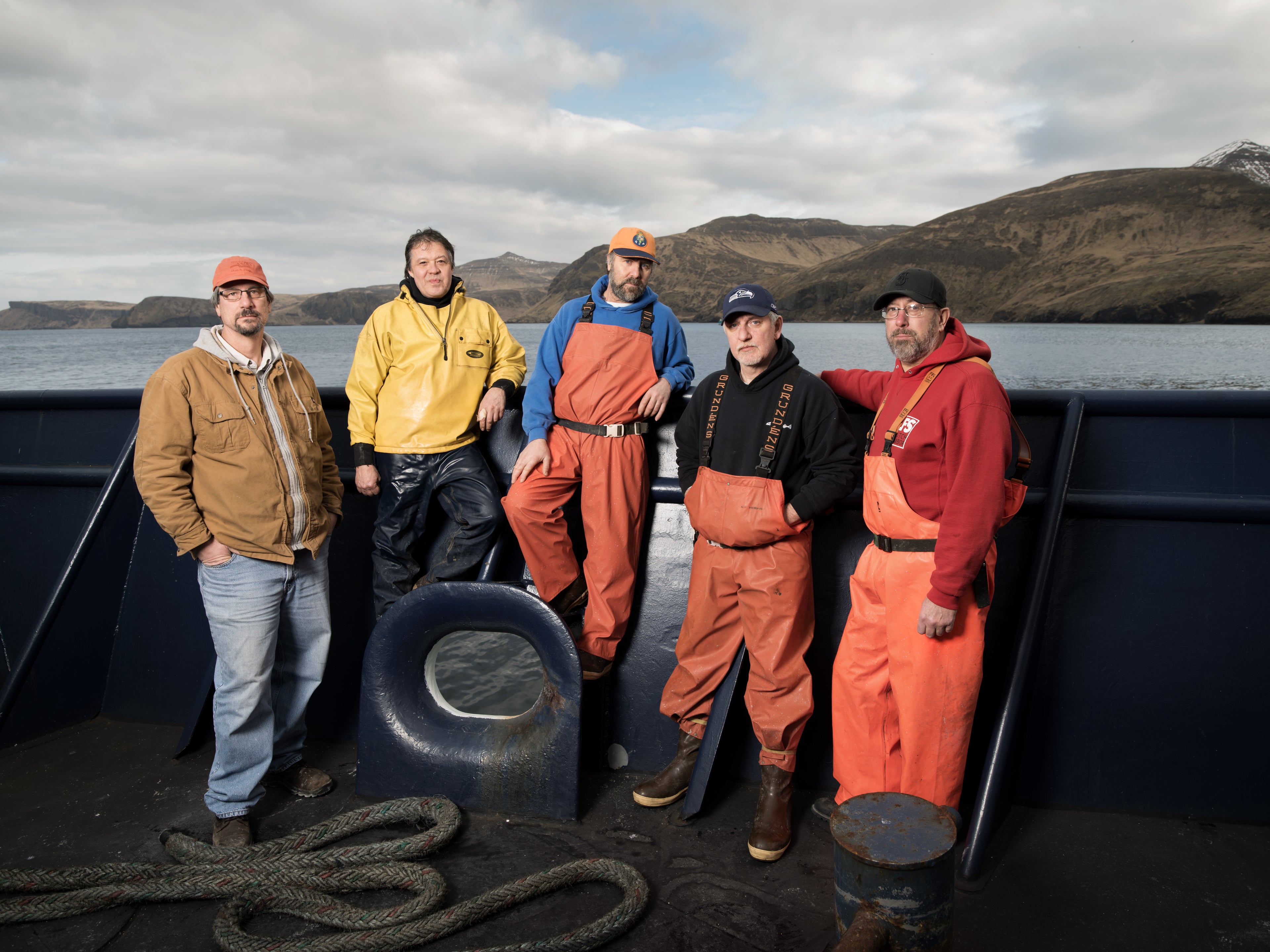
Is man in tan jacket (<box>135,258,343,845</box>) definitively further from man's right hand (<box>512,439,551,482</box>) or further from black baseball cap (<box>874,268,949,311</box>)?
black baseball cap (<box>874,268,949,311</box>)

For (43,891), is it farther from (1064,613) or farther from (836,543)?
(1064,613)

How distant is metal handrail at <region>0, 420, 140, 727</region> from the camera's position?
125 inches

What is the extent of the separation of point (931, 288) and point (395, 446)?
187 cm

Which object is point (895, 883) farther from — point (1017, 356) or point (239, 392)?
point (1017, 356)

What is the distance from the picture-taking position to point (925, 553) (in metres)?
2.17

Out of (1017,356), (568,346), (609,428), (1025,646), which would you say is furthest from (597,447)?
(1017,356)

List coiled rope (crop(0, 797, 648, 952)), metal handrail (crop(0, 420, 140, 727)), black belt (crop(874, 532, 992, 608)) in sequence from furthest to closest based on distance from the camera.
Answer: metal handrail (crop(0, 420, 140, 727)), black belt (crop(874, 532, 992, 608)), coiled rope (crop(0, 797, 648, 952))

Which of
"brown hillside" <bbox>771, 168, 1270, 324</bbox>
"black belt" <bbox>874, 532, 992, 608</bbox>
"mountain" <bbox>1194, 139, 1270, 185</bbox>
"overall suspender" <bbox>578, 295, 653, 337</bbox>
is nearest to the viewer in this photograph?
"black belt" <bbox>874, 532, 992, 608</bbox>

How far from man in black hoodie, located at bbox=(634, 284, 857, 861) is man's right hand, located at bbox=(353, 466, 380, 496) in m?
1.12

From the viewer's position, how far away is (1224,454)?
2479 millimetres

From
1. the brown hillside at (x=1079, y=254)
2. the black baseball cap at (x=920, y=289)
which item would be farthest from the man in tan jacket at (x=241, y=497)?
the brown hillside at (x=1079, y=254)

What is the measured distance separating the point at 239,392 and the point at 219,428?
13cm

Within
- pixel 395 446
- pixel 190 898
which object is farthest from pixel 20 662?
pixel 395 446

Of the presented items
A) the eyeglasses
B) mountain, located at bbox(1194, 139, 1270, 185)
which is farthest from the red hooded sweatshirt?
mountain, located at bbox(1194, 139, 1270, 185)
